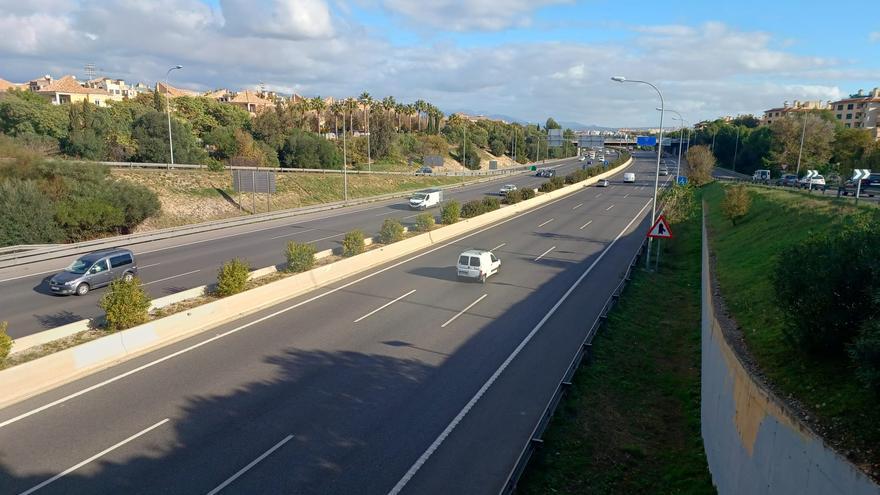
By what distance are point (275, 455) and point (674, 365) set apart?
1147 centimetres

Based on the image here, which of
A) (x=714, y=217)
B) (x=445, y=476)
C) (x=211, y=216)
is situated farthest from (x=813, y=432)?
(x=211, y=216)

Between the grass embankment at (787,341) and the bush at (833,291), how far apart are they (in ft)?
0.86

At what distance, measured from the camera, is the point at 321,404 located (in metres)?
12.4

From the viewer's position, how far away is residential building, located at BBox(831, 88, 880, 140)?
343 feet

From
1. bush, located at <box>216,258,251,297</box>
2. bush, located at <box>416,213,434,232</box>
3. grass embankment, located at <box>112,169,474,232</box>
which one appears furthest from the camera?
→ grass embankment, located at <box>112,169,474,232</box>

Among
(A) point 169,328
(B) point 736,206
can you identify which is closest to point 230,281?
(A) point 169,328

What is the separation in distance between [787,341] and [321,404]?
389 inches

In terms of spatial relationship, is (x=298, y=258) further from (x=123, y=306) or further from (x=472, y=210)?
(x=472, y=210)

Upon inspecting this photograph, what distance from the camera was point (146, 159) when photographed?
56969mm

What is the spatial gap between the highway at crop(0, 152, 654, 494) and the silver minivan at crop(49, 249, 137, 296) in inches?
300

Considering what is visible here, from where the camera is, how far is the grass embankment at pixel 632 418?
997cm

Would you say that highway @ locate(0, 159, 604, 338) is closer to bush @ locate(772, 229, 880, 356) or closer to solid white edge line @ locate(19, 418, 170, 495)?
solid white edge line @ locate(19, 418, 170, 495)

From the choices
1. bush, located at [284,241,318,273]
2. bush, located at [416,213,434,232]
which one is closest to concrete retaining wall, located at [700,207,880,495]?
bush, located at [284,241,318,273]

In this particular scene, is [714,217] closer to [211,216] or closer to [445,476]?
[445,476]
